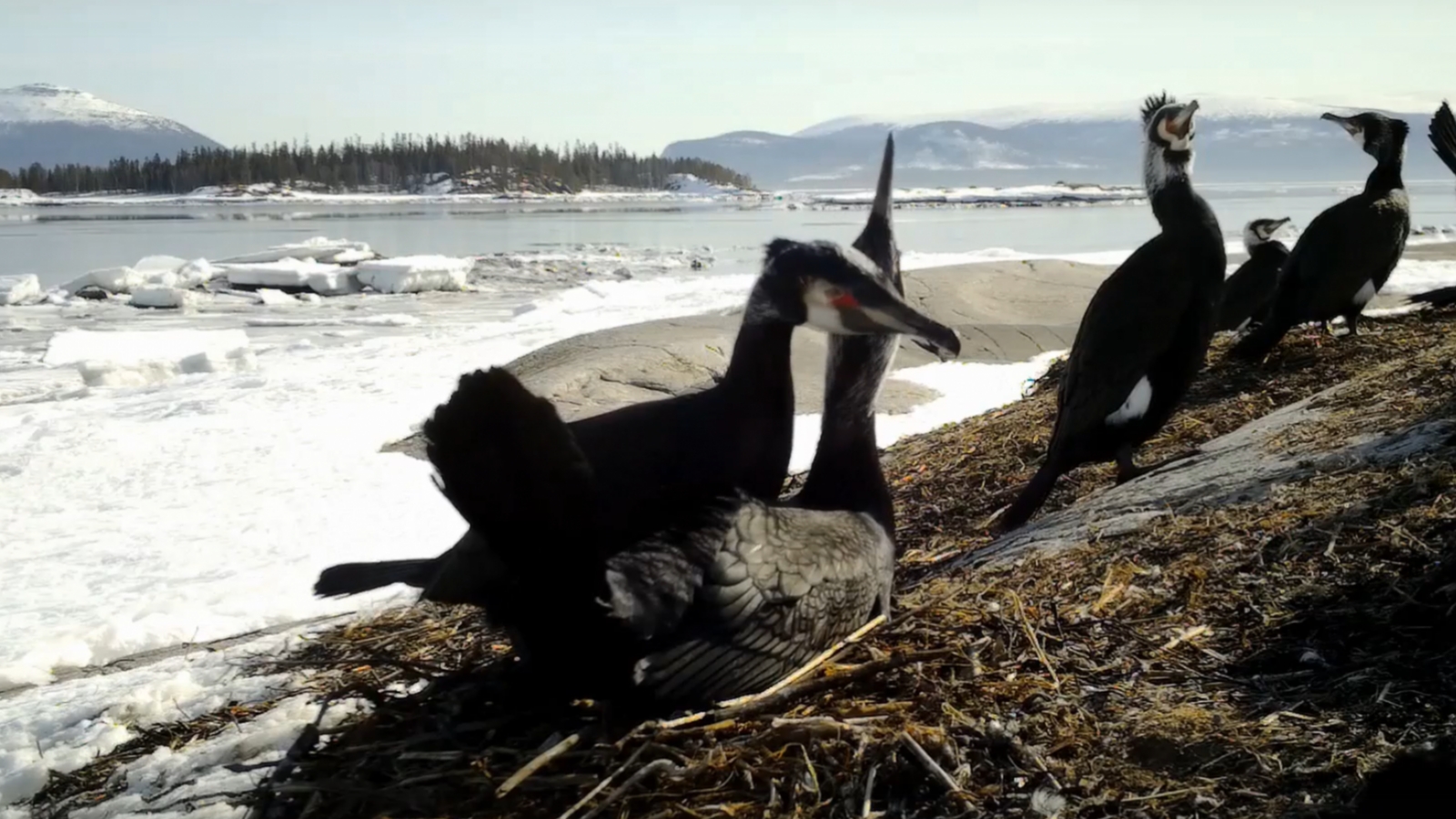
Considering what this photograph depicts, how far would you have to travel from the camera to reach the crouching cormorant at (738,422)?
324cm

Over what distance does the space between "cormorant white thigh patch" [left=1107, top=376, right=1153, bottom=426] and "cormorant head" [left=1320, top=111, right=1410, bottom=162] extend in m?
4.68

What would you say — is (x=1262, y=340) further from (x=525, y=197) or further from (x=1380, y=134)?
(x=525, y=197)

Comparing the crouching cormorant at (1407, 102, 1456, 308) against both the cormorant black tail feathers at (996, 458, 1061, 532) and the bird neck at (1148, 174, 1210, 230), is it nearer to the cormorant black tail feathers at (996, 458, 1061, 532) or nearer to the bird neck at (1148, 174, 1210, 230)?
the bird neck at (1148, 174, 1210, 230)

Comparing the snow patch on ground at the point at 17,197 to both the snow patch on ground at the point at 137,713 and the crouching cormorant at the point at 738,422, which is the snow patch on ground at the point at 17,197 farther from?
the crouching cormorant at the point at 738,422

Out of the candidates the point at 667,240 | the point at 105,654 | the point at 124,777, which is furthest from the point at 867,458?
the point at 667,240

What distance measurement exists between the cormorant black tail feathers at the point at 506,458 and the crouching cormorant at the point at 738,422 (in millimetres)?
488

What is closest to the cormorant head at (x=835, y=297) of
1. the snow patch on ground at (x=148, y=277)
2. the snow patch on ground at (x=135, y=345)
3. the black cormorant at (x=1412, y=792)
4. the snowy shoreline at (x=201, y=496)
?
the black cormorant at (x=1412, y=792)

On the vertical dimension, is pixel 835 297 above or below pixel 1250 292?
above

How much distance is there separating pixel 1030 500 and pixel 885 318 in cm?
211

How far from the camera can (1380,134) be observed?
8.66m

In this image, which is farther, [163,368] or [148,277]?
[148,277]

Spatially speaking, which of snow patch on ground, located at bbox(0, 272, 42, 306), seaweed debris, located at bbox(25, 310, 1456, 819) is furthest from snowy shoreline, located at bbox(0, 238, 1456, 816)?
snow patch on ground, located at bbox(0, 272, 42, 306)

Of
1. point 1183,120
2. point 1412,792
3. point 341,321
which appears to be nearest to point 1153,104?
point 1183,120

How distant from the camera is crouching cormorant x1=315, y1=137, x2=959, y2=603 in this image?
10.6ft
